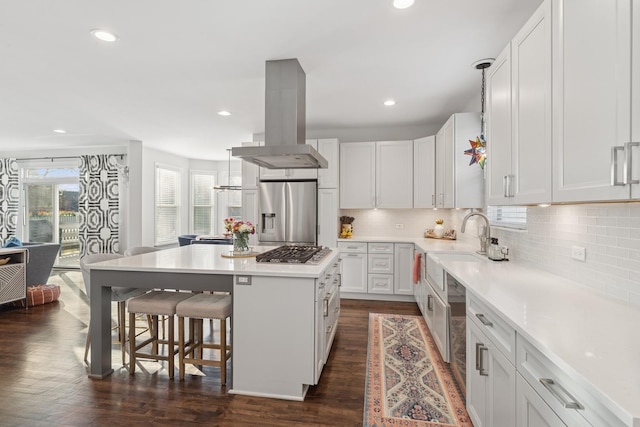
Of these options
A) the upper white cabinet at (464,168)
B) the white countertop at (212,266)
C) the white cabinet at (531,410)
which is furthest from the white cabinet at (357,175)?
the white cabinet at (531,410)

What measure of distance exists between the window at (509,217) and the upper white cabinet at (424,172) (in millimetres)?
1356

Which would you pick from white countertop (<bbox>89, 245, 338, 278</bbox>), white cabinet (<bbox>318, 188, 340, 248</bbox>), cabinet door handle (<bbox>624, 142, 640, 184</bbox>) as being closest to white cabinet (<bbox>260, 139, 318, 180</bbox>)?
white cabinet (<bbox>318, 188, 340, 248</bbox>)

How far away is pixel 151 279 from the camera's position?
2.58m

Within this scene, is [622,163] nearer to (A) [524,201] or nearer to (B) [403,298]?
(A) [524,201]

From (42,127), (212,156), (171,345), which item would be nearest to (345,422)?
(171,345)

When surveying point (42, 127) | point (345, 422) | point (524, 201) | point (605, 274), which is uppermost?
point (42, 127)

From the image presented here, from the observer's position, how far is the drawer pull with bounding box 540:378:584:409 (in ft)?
3.19

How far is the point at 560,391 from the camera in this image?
1048 mm

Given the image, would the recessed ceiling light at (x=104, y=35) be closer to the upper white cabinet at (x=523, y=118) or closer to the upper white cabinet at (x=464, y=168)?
the upper white cabinet at (x=523, y=118)

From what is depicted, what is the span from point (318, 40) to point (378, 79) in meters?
1.02

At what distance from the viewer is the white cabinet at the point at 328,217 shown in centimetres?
517

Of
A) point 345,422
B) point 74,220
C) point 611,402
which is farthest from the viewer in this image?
point 74,220

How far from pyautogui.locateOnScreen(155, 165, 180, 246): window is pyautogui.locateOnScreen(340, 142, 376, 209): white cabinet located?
14.3 ft

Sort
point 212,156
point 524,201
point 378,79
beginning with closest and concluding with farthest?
point 524,201 < point 378,79 < point 212,156
